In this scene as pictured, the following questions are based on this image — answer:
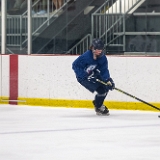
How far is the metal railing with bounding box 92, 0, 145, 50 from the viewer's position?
552 inches

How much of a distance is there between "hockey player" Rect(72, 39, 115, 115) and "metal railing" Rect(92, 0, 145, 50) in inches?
70.1

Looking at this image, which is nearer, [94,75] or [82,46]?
[94,75]

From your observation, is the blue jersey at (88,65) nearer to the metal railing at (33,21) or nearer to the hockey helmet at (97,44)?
the hockey helmet at (97,44)

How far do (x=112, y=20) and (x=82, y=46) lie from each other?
2.14ft

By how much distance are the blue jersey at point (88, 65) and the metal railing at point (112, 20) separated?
178 centimetres

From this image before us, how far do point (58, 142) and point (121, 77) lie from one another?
4253 millimetres

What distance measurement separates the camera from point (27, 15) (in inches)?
583

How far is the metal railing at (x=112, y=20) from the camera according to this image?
14023mm

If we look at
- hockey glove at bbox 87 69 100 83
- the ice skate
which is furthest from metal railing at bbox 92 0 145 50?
the ice skate

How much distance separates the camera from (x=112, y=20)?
14.2 metres

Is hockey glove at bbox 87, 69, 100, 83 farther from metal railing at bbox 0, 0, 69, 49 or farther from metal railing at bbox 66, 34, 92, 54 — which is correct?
metal railing at bbox 0, 0, 69, 49

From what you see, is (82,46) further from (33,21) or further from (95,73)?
(95,73)

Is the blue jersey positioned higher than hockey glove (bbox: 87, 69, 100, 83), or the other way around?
the blue jersey

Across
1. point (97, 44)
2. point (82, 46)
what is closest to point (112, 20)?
point (82, 46)
